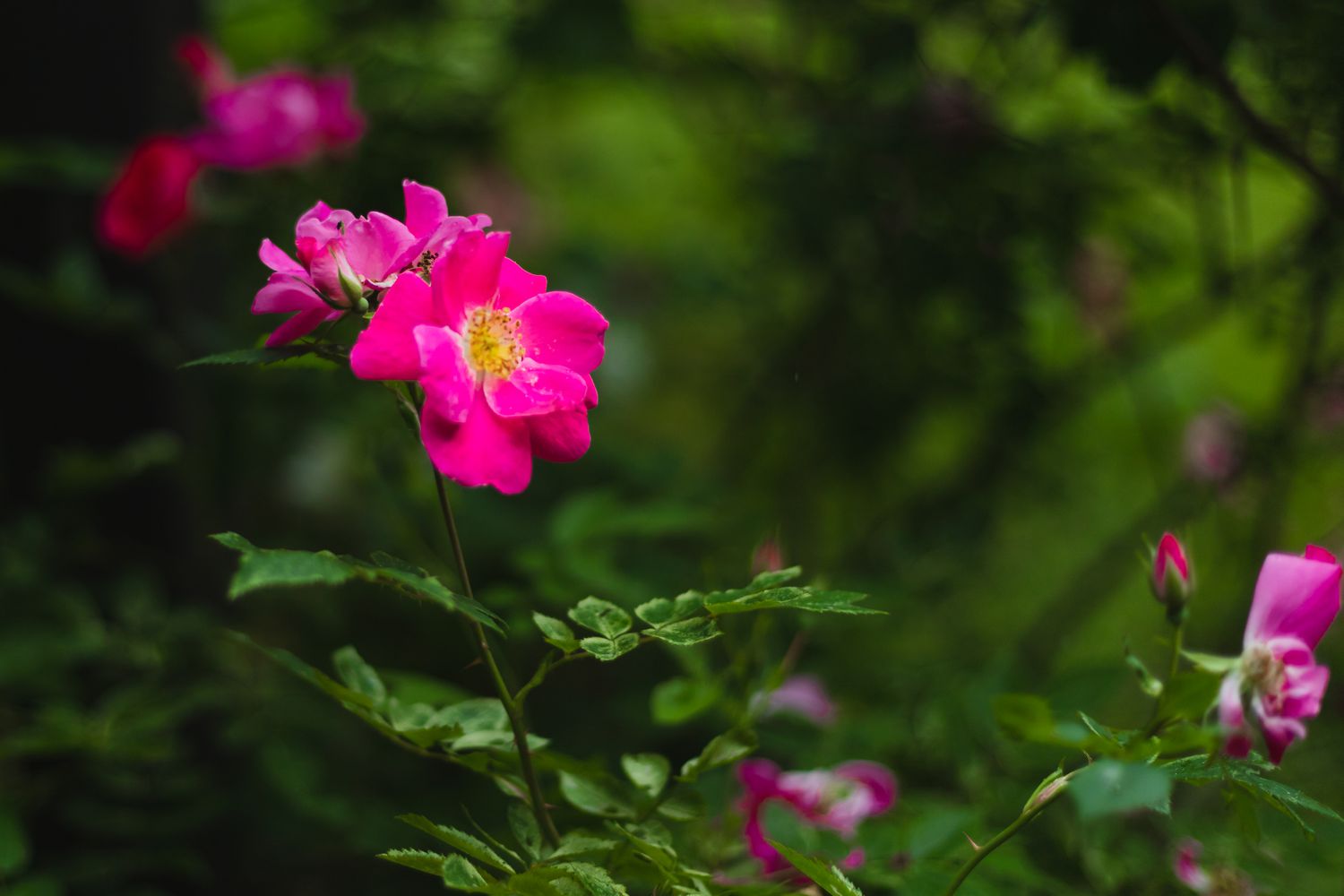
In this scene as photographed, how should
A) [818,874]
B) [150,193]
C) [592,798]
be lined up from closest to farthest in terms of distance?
[818,874] → [592,798] → [150,193]

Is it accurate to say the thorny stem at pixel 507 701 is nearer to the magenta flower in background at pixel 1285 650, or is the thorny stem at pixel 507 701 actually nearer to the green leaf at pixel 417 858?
the green leaf at pixel 417 858

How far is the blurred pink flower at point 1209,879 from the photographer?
2.32 feet

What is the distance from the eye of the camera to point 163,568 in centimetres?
143

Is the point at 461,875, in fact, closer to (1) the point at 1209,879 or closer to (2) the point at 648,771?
(2) the point at 648,771

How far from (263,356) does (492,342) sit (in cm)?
11

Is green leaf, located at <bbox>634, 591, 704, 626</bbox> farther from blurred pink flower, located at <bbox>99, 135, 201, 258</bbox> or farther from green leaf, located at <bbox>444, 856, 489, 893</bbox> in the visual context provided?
blurred pink flower, located at <bbox>99, 135, 201, 258</bbox>

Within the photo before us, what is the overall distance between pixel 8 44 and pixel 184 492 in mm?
624

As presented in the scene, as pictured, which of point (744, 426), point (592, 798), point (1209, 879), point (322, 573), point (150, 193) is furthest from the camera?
point (744, 426)

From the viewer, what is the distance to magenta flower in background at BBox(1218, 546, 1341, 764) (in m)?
0.53

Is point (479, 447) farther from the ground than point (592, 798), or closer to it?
farther from the ground

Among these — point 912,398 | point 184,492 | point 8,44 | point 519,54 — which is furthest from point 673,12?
point 184,492

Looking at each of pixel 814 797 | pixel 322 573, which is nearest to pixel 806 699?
pixel 814 797

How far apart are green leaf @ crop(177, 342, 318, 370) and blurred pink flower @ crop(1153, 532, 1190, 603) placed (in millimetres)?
437

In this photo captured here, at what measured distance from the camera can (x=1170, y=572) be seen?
522 millimetres
